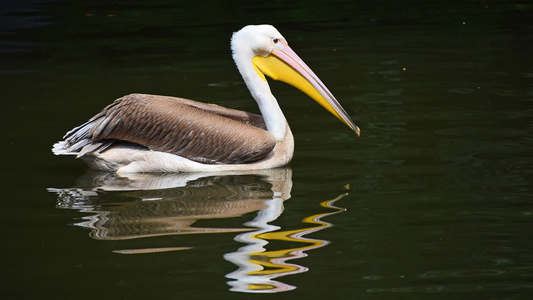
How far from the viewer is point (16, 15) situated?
44.1 feet

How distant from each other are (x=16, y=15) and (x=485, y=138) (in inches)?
351

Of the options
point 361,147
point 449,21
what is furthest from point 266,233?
point 449,21

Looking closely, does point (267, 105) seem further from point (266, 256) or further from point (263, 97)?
point (266, 256)

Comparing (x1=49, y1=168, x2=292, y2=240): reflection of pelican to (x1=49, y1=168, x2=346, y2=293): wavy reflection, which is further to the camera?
(x1=49, y1=168, x2=292, y2=240): reflection of pelican

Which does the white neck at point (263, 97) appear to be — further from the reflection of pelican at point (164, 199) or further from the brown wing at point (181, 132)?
the reflection of pelican at point (164, 199)

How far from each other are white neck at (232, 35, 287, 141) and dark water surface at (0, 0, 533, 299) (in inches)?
12.3

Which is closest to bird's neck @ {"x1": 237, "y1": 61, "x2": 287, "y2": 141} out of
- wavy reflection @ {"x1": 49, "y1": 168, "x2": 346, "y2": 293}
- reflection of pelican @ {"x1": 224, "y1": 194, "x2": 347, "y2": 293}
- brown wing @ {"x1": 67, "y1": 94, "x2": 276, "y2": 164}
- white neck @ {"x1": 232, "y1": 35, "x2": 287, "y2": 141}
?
white neck @ {"x1": 232, "y1": 35, "x2": 287, "y2": 141}

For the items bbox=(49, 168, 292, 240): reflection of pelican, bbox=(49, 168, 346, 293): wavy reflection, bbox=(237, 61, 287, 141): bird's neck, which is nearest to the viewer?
bbox=(49, 168, 346, 293): wavy reflection

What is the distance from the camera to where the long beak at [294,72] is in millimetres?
6336

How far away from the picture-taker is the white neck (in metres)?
6.27

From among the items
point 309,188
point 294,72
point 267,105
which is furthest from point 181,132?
point 309,188

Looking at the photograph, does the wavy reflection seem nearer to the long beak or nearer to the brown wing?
the brown wing

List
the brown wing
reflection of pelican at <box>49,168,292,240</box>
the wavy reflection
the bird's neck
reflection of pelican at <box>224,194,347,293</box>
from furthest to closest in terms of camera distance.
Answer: the bird's neck < the brown wing < reflection of pelican at <box>49,168,292,240</box> < the wavy reflection < reflection of pelican at <box>224,194,347,293</box>

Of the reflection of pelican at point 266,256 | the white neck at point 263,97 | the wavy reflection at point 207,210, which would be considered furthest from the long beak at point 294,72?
→ the reflection of pelican at point 266,256
